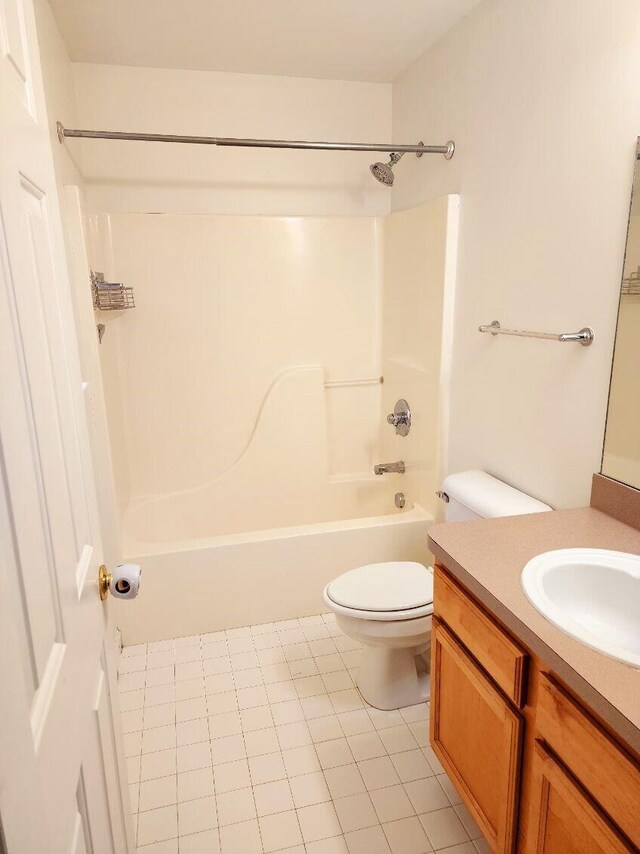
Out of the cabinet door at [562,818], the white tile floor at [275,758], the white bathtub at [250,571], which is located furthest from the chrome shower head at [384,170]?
the cabinet door at [562,818]

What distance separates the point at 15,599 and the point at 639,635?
3.86 feet

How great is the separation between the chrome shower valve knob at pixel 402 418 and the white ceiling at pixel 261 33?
1.53m

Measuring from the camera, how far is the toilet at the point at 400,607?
1.80m

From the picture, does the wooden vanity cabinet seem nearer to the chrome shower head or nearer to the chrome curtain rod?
the chrome curtain rod

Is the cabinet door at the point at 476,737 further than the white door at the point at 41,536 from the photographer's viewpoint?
Yes

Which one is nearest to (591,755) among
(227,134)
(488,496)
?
(488,496)

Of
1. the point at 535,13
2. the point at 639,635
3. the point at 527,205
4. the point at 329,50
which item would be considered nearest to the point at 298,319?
the point at 329,50

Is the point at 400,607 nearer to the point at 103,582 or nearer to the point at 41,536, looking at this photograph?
the point at 103,582

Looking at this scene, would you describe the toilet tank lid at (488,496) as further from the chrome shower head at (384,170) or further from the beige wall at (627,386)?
the chrome shower head at (384,170)

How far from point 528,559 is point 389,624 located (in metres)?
0.69

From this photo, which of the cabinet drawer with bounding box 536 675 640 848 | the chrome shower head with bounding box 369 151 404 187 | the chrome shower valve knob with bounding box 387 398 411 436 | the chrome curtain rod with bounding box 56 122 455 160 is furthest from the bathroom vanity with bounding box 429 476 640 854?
the chrome shower head with bounding box 369 151 404 187

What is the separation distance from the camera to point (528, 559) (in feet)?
4.18

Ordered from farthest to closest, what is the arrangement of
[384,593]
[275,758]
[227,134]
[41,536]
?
1. [227,134]
2. [384,593]
3. [275,758]
4. [41,536]

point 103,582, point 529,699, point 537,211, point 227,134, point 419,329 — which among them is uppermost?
point 227,134
